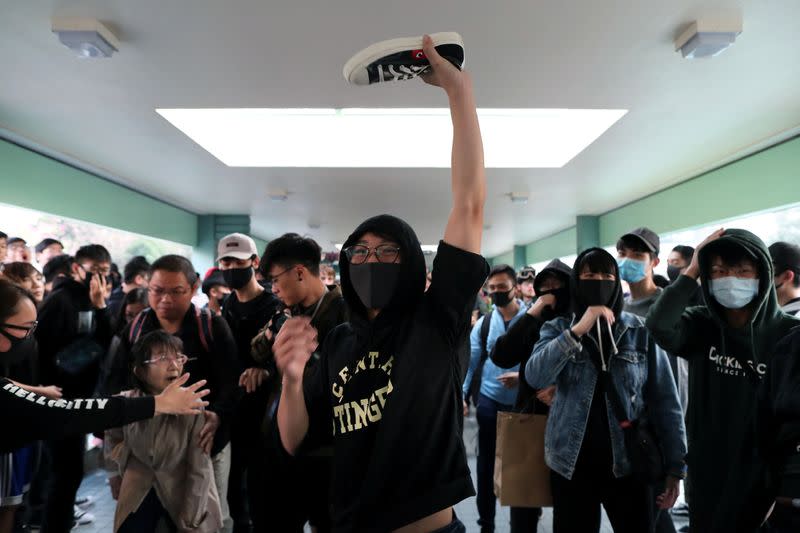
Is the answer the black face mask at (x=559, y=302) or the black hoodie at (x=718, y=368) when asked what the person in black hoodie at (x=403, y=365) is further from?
the black face mask at (x=559, y=302)

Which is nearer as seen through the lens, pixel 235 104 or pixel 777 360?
pixel 777 360

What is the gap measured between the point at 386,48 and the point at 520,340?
1.86 m

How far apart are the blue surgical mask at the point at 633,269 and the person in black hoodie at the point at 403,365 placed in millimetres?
2023

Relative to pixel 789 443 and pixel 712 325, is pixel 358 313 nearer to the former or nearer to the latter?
pixel 789 443

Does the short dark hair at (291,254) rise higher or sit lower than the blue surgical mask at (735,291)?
higher

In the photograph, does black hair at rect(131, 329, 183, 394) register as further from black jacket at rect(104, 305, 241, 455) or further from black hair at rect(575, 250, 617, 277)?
black hair at rect(575, 250, 617, 277)

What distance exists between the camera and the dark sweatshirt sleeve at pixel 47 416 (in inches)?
61.1

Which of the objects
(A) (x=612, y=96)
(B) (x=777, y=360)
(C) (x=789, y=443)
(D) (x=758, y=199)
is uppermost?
(A) (x=612, y=96)

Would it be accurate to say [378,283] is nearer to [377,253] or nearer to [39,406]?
[377,253]

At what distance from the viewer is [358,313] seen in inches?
50.6

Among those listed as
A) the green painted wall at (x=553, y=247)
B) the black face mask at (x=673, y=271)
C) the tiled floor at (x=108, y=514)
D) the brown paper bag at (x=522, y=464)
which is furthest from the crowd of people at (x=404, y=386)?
the green painted wall at (x=553, y=247)

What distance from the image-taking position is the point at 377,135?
529 centimetres

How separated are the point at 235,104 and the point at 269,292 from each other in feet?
6.31

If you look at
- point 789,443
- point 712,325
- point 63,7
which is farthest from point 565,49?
point 63,7
